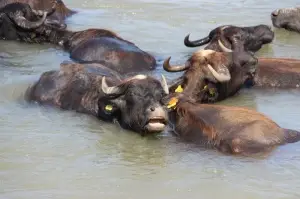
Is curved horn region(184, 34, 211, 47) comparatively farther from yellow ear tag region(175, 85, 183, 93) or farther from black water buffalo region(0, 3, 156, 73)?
yellow ear tag region(175, 85, 183, 93)

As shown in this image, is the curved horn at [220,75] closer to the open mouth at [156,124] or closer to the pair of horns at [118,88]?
the pair of horns at [118,88]

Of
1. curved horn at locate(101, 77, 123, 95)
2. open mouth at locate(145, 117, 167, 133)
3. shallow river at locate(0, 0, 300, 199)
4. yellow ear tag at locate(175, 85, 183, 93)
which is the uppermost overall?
curved horn at locate(101, 77, 123, 95)

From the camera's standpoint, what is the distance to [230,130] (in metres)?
7.77

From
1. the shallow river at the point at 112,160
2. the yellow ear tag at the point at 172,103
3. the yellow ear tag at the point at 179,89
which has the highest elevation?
the yellow ear tag at the point at 172,103

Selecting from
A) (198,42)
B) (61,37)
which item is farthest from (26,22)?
(198,42)

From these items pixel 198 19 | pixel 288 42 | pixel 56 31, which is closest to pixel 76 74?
pixel 56 31

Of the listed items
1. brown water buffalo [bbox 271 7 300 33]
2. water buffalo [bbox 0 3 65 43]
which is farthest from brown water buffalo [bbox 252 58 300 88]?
water buffalo [bbox 0 3 65 43]

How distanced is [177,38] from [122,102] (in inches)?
194

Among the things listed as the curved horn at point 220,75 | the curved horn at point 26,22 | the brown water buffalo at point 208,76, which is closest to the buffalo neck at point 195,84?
the brown water buffalo at point 208,76

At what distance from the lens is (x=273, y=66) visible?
34.8 ft

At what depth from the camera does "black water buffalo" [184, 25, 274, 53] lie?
1148 centimetres

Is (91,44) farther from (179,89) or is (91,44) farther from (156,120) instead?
(156,120)

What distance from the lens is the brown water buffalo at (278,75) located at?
10297 mm

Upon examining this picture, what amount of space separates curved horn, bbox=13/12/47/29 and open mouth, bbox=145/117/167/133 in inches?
214
